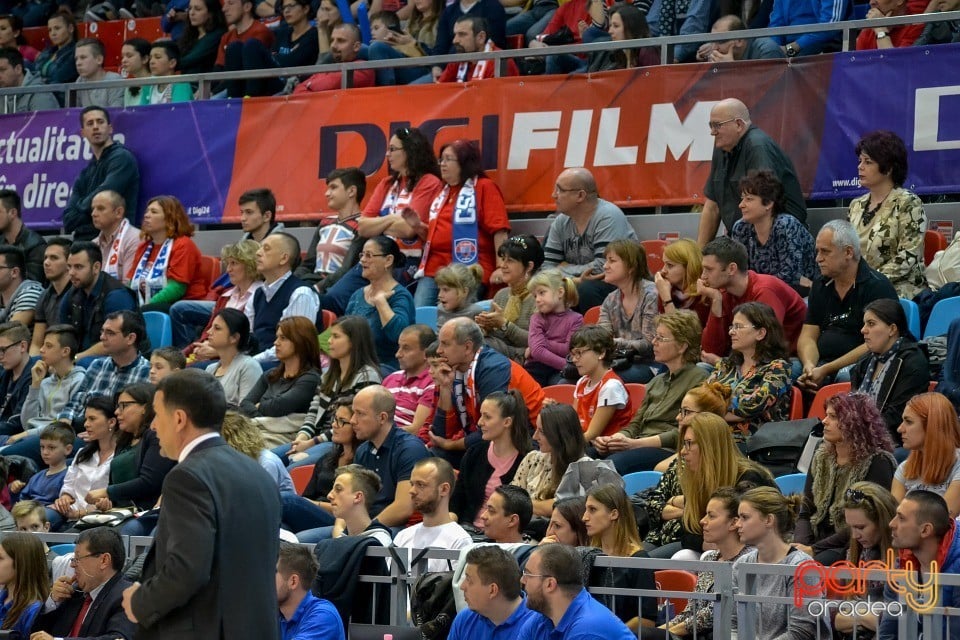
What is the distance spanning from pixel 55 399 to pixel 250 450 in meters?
2.95

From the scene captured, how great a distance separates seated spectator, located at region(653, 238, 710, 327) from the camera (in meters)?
9.27

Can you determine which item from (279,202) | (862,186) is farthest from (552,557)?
(279,202)

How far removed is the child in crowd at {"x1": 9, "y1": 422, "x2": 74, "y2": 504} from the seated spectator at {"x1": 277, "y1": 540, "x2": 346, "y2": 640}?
3523mm

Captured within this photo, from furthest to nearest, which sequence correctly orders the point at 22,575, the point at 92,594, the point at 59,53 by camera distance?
the point at 59,53 → the point at 22,575 → the point at 92,594

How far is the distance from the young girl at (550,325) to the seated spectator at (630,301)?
8.1 inches

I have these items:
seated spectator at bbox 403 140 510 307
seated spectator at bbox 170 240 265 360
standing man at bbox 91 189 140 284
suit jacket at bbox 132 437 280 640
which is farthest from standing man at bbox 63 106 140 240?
suit jacket at bbox 132 437 280 640

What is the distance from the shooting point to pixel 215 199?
42.7ft

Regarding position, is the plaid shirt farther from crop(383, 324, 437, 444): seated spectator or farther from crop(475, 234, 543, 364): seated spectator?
crop(475, 234, 543, 364): seated spectator

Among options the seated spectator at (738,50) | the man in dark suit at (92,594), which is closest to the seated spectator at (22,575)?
the man in dark suit at (92,594)

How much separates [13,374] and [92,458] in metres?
2.13

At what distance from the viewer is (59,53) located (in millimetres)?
15430

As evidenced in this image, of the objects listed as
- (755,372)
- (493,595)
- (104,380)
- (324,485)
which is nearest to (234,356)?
(104,380)

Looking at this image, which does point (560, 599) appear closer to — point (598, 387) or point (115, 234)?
point (598, 387)

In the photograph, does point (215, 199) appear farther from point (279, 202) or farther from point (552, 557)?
point (552, 557)
